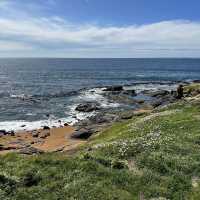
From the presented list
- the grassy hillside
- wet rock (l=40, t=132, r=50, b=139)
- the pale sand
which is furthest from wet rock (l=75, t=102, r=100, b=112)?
the grassy hillside

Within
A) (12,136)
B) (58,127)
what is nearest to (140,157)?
(12,136)

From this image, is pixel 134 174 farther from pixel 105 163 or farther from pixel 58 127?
pixel 58 127

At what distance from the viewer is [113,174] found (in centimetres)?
1805

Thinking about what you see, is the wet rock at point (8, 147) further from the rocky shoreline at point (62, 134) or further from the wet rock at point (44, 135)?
the wet rock at point (44, 135)

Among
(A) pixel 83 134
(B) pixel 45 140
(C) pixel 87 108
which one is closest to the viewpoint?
(A) pixel 83 134

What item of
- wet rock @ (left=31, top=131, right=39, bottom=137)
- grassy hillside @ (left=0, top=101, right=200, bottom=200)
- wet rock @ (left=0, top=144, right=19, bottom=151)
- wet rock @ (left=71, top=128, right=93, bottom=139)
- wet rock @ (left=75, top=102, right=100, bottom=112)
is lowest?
wet rock @ (left=75, top=102, right=100, bottom=112)

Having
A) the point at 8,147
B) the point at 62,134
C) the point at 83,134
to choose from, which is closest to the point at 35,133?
the point at 62,134

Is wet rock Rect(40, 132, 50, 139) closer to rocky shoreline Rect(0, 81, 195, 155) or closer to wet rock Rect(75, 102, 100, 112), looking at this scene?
rocky shoreline Rect(0, 81, 195, 155)

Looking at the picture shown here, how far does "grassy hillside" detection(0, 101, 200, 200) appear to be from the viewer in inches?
634

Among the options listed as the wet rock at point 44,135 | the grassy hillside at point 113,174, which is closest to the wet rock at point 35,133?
the wet rock at point 44,135

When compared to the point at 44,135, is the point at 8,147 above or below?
above

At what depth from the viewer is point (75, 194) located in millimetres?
15781

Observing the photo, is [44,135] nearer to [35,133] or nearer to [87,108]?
[35,133]

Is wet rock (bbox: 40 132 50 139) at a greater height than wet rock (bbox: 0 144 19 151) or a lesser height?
lesser
